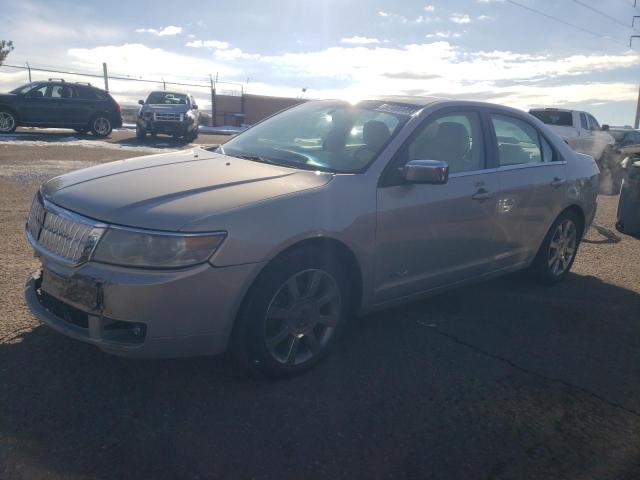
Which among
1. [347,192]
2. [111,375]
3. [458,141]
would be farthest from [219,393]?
[458,141]

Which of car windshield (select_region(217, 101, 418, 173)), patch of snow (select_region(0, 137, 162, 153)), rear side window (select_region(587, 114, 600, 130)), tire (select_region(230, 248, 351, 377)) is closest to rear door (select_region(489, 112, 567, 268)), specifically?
car windshield (select_region(217, 101, 418, 173))

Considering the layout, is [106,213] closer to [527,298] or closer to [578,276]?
[527,298]

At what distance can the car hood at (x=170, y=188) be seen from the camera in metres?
2.80

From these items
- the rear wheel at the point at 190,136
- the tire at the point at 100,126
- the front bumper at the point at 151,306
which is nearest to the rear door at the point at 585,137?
the rear wheel at the point at 190,136

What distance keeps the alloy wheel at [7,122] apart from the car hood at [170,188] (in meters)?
16.3

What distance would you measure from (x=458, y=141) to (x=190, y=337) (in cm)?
250

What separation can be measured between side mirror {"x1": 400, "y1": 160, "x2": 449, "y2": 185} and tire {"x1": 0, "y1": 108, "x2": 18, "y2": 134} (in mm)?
17493

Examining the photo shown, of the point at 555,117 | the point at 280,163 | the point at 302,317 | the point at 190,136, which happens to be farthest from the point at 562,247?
the point at 190,136

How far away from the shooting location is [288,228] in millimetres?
2986

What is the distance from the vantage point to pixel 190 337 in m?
2.80

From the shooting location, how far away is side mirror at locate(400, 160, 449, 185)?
344cm

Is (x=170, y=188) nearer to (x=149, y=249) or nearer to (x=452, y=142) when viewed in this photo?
(x=149, y=249)

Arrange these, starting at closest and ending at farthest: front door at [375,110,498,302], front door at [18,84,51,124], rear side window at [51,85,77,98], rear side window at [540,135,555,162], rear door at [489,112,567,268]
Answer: front door at [375,110,498,302]
rear door at [489,112,567,268]
rear side window at [540,135,555,162]
front door at [18,84,51,124]
rear side window at [51,85,77,98]

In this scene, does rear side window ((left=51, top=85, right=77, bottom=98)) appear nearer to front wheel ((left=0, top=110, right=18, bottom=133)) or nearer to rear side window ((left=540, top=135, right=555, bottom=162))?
front wheel ((left=0, top=110, right=18, bottom=133))
